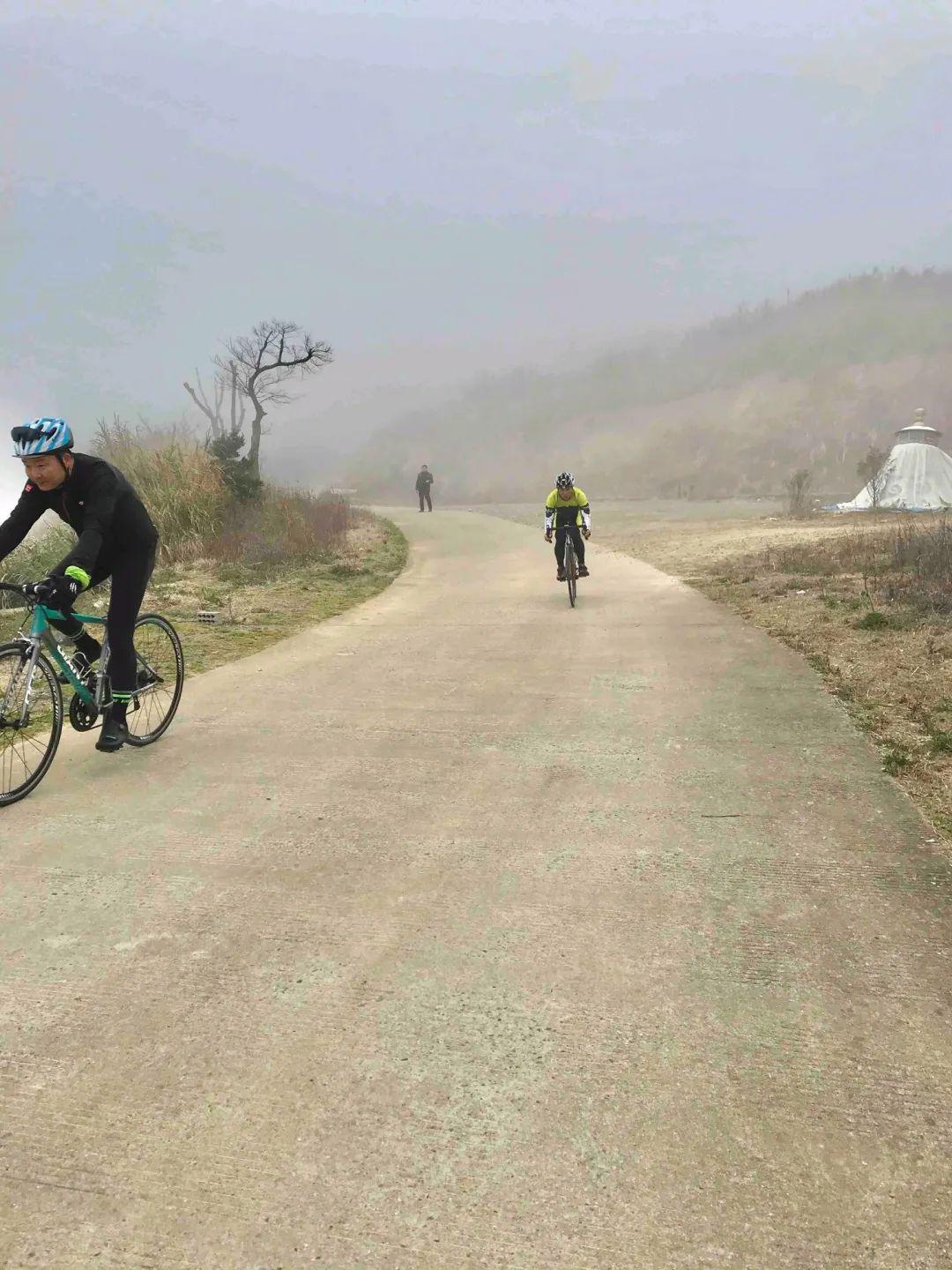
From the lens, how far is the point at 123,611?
191 inches

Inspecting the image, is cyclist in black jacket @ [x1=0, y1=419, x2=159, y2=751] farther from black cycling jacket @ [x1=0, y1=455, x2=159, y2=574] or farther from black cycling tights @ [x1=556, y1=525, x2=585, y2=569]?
black cycling tights @ [x1=556, y1=525, x2=585, y2=569]

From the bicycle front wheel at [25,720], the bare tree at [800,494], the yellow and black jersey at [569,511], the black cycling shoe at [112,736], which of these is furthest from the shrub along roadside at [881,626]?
the bare tree at [800,494]

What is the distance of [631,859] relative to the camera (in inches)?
139

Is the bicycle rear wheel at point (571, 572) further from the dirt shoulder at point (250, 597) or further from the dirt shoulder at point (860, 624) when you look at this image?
the dirt shoulder at point (250, 597)

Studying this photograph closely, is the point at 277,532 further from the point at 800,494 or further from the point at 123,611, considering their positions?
the point at 800,494

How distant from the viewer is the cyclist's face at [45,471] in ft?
14.0

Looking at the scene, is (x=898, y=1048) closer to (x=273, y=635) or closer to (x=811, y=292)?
(x=273, y=635)

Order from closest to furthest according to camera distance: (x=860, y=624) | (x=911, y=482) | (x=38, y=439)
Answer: (x=38, y=439)
(x=860, y=624)
(x=911, y=482)

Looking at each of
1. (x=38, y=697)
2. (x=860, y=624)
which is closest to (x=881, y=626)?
(x=860, y=624)

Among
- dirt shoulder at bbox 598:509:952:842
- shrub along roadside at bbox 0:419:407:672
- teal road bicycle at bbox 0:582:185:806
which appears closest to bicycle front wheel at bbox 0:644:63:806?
teal road bicycle at bbox 0:582:185:806

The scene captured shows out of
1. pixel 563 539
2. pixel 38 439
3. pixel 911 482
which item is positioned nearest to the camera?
pixel 38 439

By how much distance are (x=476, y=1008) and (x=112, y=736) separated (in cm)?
328

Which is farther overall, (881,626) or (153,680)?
(881,626)

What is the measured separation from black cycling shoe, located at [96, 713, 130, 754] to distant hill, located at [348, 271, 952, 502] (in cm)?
5439
